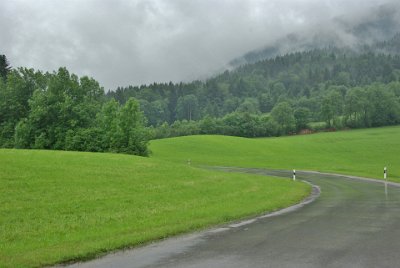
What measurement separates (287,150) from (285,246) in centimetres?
8066

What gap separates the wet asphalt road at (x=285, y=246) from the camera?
9484mm

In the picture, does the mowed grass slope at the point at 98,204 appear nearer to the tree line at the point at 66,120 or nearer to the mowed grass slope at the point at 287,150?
the tree line at the point at 66,120

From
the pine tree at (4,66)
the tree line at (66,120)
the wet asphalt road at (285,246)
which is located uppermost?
the pine tree at (4,66)

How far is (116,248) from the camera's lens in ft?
37.3

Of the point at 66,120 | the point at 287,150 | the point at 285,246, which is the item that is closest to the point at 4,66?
the point at 66,120

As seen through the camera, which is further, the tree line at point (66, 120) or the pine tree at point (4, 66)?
the pine tree at point (4, 66)

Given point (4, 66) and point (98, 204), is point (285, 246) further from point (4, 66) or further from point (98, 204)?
point (4, 66)

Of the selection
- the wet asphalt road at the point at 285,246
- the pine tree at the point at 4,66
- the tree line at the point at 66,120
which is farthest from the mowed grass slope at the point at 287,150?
the wet asphalt road at the point at 285,246

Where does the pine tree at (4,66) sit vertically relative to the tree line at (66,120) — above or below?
above

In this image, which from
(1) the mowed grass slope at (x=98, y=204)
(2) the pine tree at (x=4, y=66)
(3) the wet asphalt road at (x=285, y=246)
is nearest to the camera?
(3) the wet asphalt road at (x=285, y=246)

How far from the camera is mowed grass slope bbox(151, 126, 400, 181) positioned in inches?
2904

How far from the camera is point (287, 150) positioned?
Answer: 90000 millimetres

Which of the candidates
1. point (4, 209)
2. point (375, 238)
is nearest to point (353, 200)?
point (375, 238)

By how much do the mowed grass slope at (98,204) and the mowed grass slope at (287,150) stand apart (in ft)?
141
